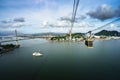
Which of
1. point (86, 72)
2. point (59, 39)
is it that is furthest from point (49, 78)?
point (59, 39)

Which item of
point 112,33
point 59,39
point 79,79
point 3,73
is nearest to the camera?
point 79,79

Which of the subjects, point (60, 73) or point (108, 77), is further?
point (60, 73)

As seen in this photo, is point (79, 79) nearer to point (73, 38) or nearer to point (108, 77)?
point (108, 77)

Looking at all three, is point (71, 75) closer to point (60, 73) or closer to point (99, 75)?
point (60, 73)

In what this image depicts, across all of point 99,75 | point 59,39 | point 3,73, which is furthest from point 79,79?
point 59,39

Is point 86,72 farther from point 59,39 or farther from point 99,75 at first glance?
point 59,39

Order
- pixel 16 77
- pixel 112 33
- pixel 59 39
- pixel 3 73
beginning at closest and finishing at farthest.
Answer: pixel 16 77, pixel 3 73, pixel 59 39, pixel 112 33

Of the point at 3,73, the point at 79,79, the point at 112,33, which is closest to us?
the point at 79,79

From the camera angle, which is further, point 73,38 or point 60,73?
point 73,38

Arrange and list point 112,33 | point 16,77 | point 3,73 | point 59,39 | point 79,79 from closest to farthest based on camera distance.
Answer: point 79,79, point 16,77, point 3,73, point 59,39, point 112,33
